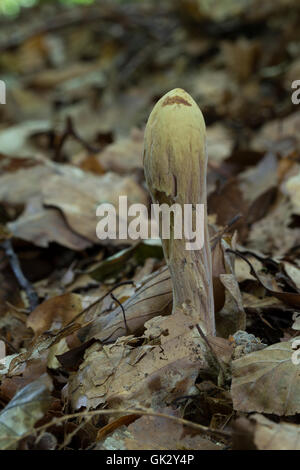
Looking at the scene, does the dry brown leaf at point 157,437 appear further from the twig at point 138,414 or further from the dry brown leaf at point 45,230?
the dry brown leaf at point 45,230

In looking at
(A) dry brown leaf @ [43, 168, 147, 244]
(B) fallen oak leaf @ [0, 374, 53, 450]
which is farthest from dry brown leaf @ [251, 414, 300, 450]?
(A) dry brown leaf @ [43, 168, 147, 244]

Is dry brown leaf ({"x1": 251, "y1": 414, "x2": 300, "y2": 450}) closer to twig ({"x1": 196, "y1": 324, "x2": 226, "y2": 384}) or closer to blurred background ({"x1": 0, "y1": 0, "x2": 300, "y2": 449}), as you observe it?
blurred background ({"x1": 0, "y1": 0, "x2": 300, "y2": 449})

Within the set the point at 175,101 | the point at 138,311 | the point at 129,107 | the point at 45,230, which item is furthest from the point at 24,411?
the point at 129,107

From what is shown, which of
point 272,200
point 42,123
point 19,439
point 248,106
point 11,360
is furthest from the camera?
point 42,123

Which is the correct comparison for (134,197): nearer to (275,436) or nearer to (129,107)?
(275,436)

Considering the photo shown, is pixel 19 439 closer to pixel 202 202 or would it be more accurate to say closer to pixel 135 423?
pixel 135 423

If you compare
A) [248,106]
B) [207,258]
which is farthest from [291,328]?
[248,106]
